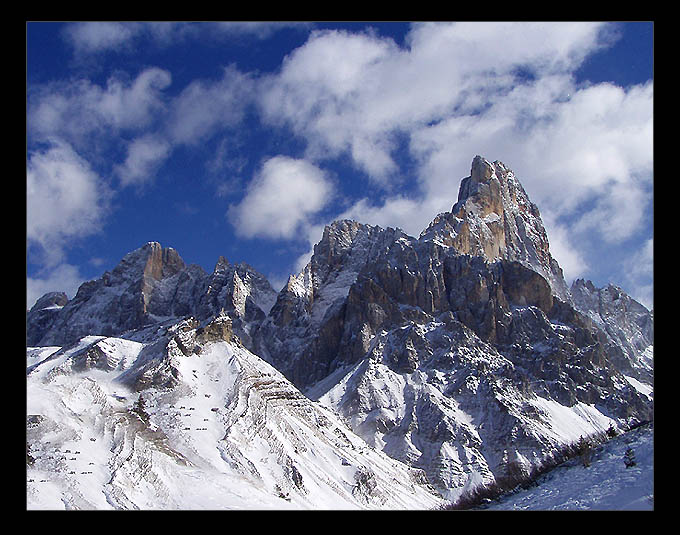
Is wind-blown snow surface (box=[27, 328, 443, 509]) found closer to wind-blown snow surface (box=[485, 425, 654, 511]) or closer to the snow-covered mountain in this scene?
the snow-covered mountain

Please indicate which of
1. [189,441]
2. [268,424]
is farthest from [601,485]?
[268,424]

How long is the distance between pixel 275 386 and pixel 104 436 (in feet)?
133

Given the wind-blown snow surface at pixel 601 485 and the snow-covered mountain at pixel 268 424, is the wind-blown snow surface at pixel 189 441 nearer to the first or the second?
the snow-covered mountain at pixel 268 424

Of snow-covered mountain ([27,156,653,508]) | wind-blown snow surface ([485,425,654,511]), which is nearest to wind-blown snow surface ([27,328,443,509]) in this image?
snow-covered mountain ([27,156,653,508])

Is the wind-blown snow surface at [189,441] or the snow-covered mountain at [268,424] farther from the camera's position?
the snow-covered mountain at [268,424]

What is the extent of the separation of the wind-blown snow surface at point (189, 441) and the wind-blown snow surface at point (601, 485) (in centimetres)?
5594

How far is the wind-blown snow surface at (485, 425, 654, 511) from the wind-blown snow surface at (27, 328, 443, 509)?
184 feet

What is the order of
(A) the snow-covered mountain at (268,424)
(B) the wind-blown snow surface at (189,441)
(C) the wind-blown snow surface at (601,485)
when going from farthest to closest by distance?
(A) the snow-covered mountain at (268,424)
(B) the wind-blown snow surface at (189,441)
(C) the wind-blown snow surface at (601,485)

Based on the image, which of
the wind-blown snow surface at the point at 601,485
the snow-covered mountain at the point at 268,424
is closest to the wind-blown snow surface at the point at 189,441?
the snow-covered mountain at the point at 268,424

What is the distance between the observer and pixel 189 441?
343ft

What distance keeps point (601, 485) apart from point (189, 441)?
83181 millimetres

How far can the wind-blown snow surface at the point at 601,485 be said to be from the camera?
26.2 m
